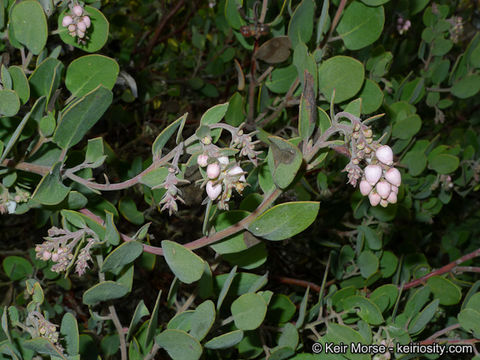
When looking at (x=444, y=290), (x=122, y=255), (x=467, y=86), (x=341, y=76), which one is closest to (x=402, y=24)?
(x=467, y=86)

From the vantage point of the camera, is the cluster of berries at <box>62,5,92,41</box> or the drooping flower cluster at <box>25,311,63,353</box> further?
the cluster of berries at <box>62,5,92,41</box>

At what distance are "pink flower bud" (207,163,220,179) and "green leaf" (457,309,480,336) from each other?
844mm

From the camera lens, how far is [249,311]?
3.32 ft

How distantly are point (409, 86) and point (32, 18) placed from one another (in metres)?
1.45

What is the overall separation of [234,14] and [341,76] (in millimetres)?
499

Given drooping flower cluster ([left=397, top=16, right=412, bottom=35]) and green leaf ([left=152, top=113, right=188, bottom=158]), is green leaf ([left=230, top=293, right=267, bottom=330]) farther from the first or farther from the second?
drooping flower cluster ([left=397, top=16, right=412, bottom=35])

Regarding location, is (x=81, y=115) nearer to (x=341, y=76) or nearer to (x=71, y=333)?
(x=71, y=333)

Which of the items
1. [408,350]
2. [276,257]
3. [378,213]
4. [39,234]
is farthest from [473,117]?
[39,234]

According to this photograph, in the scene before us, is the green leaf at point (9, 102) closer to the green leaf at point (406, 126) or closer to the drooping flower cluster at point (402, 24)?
the green leaf at point (406, 126)

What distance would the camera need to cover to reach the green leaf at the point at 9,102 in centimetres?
95

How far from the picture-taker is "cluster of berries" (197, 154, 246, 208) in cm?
84

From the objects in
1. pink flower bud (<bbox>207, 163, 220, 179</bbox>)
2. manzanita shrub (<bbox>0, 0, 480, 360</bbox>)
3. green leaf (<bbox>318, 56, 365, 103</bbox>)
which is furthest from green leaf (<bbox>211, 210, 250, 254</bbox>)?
green leaf (<bbox>318, 56, 365, 103</bbox>)

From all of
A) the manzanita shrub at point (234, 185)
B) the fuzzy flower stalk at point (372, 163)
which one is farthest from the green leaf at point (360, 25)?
the fuzzy flower stalk at point (372, 163)

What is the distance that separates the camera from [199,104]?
8.32 feet
